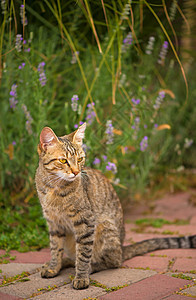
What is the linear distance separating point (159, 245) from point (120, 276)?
2.58ft

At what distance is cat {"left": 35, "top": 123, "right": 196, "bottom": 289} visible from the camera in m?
2.99

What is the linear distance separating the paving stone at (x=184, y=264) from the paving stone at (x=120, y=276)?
0.26 metres

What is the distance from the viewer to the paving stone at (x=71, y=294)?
2662 millimetres

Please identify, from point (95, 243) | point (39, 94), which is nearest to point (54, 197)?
point (95, 243)

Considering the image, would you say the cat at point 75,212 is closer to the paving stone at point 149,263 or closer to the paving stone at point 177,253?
the paving stone at point 149,263

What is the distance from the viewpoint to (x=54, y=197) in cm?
307

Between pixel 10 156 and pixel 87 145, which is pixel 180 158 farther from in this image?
pixel 10 156

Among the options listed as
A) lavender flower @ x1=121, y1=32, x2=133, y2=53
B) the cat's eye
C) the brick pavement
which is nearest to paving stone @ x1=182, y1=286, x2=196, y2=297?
the brick pavement

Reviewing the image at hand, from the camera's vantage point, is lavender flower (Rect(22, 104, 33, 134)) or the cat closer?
the cat

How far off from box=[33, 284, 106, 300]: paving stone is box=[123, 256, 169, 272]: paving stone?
598mm

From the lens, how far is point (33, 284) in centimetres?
291

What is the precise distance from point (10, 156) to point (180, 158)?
2.80m

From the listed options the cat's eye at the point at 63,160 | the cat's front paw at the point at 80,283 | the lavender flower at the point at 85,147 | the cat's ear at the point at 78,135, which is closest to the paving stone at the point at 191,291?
the cat's front paw at the point at 80,283

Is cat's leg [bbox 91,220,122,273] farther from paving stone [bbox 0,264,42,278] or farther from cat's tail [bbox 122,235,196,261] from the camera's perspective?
paving stone [bbox 0,264,42,278]
